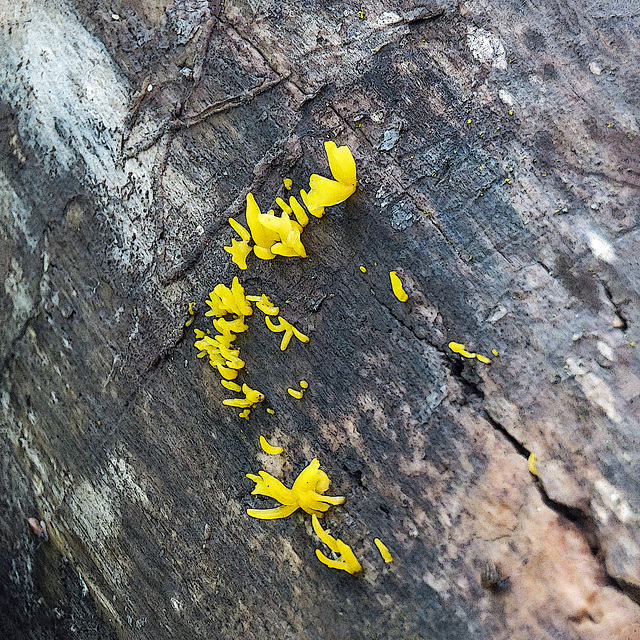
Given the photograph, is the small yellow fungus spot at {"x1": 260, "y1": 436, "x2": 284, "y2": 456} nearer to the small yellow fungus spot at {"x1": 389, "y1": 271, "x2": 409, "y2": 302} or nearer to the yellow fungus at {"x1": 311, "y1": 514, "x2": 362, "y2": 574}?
the yellow fungus at {"x1": 311, "y1": 514, "x2": 362, "y2": 574}

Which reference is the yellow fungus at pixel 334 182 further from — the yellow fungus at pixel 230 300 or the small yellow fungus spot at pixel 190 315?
the small yellow fungus spot at pixel 190 315

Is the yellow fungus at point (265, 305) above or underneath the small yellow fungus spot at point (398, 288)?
underneath

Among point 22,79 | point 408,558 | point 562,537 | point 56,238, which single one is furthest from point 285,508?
point 22,79

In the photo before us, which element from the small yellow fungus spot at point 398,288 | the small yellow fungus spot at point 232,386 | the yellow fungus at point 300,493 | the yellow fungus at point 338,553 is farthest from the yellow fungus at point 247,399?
the small yellow fungus spot at point 398,288

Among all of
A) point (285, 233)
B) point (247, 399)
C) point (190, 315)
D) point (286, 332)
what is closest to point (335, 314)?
point (286, 332)

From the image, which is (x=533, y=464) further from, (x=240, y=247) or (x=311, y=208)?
(x=240, y=247)

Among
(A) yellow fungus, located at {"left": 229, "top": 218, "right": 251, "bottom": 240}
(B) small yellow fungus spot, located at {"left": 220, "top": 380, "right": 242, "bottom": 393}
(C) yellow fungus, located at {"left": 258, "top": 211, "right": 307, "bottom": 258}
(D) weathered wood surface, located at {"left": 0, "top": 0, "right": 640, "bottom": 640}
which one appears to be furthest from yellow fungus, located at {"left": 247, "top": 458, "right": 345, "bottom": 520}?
(A) yellow fungus, located at {"left": 229, "top": 218, "right": 251, "bottom": 240}
